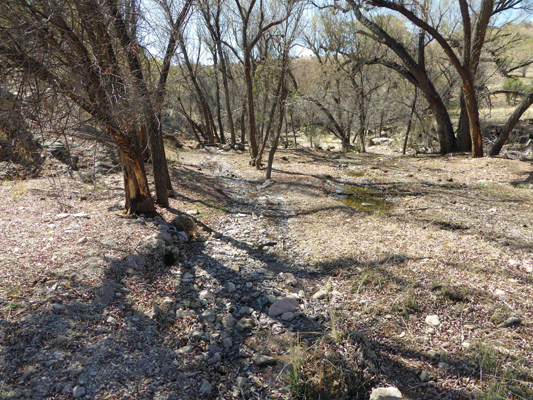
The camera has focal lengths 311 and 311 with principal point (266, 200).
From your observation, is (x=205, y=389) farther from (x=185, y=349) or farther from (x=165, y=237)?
(x=165, y=237)

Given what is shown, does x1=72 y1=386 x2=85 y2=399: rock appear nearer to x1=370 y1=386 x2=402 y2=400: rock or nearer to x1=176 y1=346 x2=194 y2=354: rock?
x1=176 y1=346 x2=194 y2=354: rock

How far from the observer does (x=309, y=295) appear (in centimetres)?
387

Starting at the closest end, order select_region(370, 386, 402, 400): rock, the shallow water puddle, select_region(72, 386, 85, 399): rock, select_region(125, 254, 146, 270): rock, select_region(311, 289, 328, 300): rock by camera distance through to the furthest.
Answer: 1. select_region(72, 386, 85, 399): rock
2. select_region(370, 386, 402, 400): rock
3. select_region(311, 289, 328, 300): rock
4. select_region(125, 254, 146, 270): rock
5. the shallow water puddle

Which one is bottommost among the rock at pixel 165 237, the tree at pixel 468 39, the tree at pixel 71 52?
the rock at pixel 165 237

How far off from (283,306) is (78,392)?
2048 mm

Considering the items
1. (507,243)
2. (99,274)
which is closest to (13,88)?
(99,274)

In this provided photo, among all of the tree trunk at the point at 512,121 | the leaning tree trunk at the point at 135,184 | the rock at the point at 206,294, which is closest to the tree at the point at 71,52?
the leaning tree trunk at the point at 135,184

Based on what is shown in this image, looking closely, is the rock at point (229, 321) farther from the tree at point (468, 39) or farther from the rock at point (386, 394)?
the tree at point (468, 39)

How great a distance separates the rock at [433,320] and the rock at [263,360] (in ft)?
5.37

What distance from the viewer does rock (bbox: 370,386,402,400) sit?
2346mm

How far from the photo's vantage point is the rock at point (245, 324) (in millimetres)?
3271

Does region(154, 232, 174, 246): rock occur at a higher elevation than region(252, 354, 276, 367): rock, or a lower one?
higher

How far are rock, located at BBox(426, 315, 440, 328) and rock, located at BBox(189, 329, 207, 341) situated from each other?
2.28 meters

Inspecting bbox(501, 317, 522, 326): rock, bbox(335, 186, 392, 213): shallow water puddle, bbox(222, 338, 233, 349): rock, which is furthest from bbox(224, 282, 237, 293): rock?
bbox(335, 186, 392, 213): shallow water puddle
